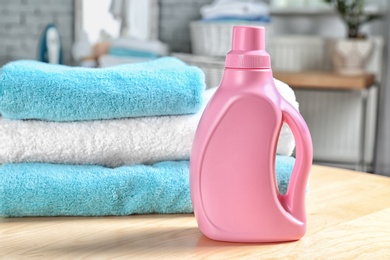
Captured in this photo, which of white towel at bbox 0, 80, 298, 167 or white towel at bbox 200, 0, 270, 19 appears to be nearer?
white towel at bbox 0, 80, 298, 167

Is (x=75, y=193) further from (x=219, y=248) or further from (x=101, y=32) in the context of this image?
(x=101, y=32)

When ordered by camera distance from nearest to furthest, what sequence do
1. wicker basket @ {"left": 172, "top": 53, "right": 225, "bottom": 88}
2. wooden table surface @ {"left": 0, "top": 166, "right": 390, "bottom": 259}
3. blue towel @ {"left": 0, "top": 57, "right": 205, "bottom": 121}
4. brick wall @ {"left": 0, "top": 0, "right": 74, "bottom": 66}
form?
1. wooden table surface @ {"left": 0, "top": 166, "right": 390, "bottom": 259}
2. blue towel @ {"left": 0, "top": 57, "right": 205, "bottom": 121}
3. wicker basket @ {"left": 172, "top": 53, "right": 225, "bottom": 88}
4. brick wall @ {"left": 0, "top": 0, "right": 74, "bottom": 66}

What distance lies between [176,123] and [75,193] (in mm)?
147

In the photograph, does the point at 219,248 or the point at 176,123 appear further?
the point at 176,123

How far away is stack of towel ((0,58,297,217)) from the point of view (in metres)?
0.76

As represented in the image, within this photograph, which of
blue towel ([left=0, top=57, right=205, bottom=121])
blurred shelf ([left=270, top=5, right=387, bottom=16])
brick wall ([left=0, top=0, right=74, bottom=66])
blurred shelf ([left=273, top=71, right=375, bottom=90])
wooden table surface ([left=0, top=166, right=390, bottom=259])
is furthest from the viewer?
blurred shelf ([left=270, top=5, right=387, bottom=16])

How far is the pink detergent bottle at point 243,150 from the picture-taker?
0.68 meters

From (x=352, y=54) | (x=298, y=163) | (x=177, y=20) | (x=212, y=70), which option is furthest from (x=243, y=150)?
(x=177, y=20)

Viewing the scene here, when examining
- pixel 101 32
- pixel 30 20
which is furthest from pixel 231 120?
pixel 30 20

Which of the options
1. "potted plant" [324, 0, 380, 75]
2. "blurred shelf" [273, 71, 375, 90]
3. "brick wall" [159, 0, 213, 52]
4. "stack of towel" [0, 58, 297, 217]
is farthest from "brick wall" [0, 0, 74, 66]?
"stack of towel" [0, 58, 297, 217]

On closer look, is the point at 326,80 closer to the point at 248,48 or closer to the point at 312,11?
the point at 312,11

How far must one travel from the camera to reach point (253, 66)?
0.69 m

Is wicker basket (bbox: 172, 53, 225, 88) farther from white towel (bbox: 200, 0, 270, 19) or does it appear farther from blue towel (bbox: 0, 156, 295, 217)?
blue towel (bbox: 0, 156, 295, 217)

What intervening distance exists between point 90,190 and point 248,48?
0.79ft
